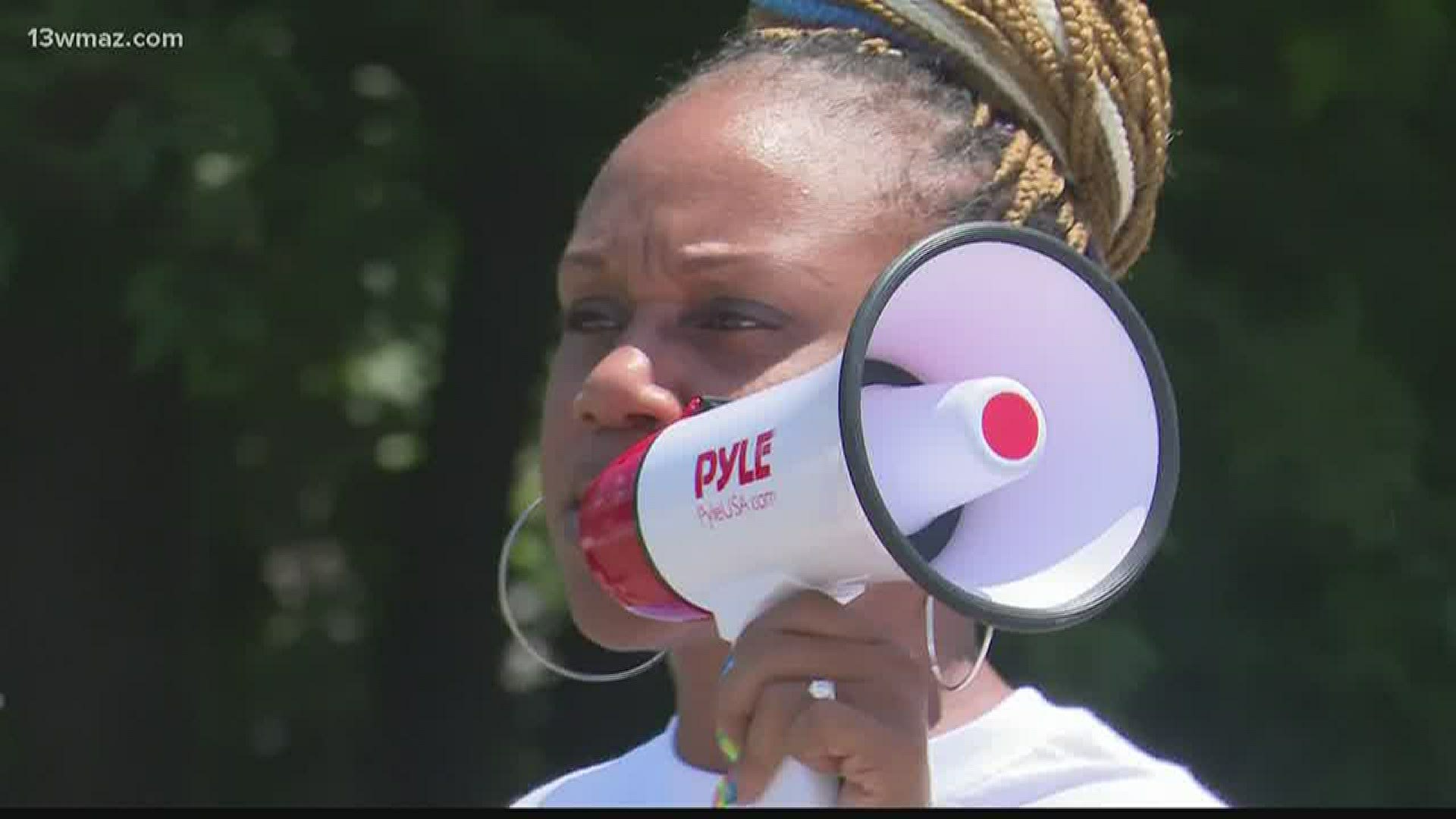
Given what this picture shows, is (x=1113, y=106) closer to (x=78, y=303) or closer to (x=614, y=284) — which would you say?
(x=614, y=284)

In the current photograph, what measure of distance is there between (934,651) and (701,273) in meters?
0.36

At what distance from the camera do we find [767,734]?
1.45m

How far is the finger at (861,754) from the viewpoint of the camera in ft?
4.67

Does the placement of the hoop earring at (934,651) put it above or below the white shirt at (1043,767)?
above

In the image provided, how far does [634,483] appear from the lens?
162 cm

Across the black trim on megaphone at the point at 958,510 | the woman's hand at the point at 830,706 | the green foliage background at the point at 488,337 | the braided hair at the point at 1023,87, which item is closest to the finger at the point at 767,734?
the woman's hand at the point at 830,706

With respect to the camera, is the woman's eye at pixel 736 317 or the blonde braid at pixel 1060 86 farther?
the blonde braid at pixel 1060 86

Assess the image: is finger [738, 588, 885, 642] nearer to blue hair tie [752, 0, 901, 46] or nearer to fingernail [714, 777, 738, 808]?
fingernail [714, 777, 738, 808]

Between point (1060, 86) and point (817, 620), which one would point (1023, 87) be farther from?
point (817, 620)

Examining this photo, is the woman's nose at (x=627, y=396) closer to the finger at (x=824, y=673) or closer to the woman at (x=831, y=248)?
the woman at (x=831, y=248)

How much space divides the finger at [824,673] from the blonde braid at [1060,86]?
1.74ft

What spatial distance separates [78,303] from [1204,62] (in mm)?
1973

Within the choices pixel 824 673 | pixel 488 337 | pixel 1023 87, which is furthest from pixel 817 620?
pixel 488 337

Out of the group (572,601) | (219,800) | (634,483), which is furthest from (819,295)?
(219,800)
